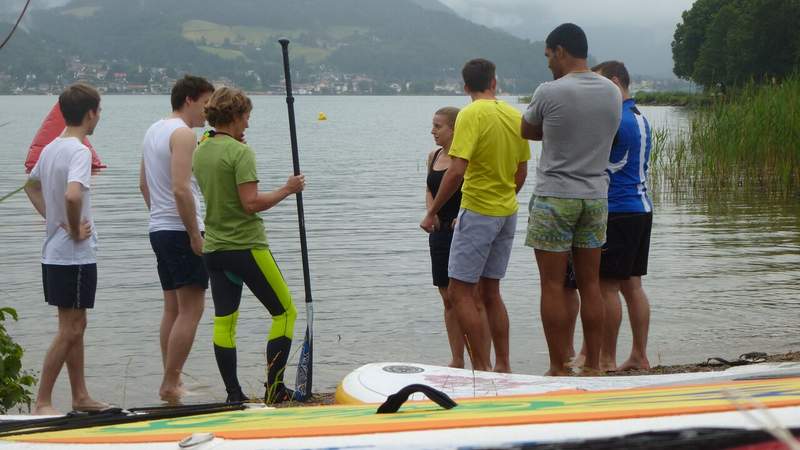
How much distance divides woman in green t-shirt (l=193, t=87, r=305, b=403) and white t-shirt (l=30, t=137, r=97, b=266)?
0.64m

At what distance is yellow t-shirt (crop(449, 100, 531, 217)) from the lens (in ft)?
21.6

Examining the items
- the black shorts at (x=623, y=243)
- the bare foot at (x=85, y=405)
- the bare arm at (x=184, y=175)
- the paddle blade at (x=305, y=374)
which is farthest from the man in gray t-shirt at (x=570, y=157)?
the bare foot at (x=85, y=405)

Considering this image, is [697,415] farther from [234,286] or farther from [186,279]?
[186,279]

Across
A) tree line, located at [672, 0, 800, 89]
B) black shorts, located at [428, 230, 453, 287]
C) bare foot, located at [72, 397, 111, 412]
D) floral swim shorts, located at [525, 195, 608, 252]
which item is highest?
tree line, located at [672, 0, 800, 89]

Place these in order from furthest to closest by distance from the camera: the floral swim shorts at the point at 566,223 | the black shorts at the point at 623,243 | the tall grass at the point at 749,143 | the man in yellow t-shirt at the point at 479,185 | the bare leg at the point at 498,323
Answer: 1. the tall grass at the point at 749,143
2. the bare leg at the point at 498,323
3. the black shorts at the point at 623,243
4. the man in yellow t-shirt at the point at 479,185
5. the floral swim shorts at the point at 566,223

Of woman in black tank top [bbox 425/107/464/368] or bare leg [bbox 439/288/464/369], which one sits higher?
woman in black tank top [bbox 425/107/464/368]

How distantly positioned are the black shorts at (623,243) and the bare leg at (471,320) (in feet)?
2.94

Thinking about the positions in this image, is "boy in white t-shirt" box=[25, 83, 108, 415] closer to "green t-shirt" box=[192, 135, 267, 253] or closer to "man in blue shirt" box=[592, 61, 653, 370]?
"green t-shirt" box=[192, 135, 267, 253]

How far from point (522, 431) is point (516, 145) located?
454 centimetres

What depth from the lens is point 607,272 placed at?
7121 mm

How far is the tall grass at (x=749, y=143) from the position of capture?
62.4ft

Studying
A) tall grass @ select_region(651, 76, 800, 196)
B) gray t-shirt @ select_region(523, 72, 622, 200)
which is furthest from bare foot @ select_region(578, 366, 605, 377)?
tall grass @ select_region(651, 76, 800, 196)

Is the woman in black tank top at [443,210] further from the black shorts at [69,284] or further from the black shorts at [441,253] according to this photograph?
the black shorts at [69,284]

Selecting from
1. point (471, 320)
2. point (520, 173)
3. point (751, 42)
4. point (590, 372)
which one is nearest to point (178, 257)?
point (471, 320)
